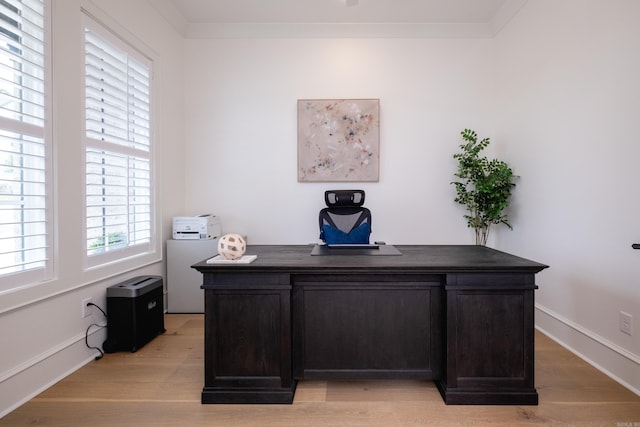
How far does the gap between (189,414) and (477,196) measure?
10.6ft

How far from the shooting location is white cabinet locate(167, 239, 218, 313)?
11.1ft

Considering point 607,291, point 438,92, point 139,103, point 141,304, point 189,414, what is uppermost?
point 438,92

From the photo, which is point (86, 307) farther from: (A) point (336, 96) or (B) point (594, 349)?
(B) point (594, 349)

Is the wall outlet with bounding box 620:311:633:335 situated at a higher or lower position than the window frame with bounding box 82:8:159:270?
lower

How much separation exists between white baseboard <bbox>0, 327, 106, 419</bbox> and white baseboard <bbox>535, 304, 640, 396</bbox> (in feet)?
12.2

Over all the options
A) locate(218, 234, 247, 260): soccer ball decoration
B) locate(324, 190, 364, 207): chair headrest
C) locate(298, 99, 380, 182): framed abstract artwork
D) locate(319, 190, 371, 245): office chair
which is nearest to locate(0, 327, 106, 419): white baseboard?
locate(218, 234, 247, 260): soccer ball decoration

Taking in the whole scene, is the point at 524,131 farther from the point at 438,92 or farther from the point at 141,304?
the point at 141,304

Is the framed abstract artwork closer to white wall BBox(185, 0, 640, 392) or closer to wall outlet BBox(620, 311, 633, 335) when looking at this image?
white wall BBox(185, 0, 640, 392)

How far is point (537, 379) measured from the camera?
85.0 inches

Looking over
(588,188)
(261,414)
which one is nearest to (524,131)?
(588,188)

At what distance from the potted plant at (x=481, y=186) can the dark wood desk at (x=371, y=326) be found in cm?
163

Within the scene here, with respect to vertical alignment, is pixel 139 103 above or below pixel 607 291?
above

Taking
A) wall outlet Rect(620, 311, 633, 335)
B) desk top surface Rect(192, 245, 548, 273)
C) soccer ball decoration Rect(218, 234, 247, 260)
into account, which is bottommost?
wall outlet Rect(620, 311, 633, 335)

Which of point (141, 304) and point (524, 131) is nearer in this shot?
point (141, 304)
